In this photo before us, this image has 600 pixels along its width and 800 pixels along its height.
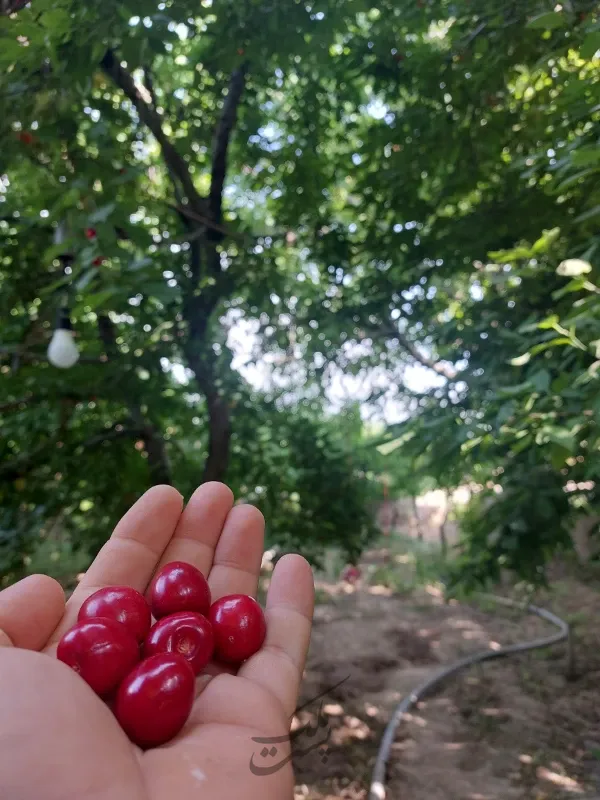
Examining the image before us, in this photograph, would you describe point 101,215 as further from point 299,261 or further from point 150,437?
point 299,261

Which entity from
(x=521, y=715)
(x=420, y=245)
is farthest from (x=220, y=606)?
(x=521, y=715)

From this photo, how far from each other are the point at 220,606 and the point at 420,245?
1517 millimetres

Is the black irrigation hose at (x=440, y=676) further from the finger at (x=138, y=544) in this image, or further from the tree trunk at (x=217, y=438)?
the finger at (x=138, y=544)

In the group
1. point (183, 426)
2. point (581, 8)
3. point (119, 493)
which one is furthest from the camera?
point (183, 426)

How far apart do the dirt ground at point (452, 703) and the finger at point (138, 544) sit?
0.54 meters

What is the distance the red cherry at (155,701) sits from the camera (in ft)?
2.28

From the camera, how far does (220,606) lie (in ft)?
3.18

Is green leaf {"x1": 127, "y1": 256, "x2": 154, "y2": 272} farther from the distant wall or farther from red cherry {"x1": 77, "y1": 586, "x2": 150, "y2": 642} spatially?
the distant wall

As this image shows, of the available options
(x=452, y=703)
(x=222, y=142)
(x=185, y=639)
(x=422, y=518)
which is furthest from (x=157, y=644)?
(x=422, y=518)

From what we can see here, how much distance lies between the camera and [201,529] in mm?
1184

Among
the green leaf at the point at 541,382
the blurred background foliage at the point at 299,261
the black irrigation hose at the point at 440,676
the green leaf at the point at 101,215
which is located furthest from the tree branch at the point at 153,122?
the black irrigation hose at the point at 440,676

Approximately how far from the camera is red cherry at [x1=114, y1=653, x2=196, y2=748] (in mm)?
695

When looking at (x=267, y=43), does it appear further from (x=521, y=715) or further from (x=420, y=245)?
(x=521, y=715)

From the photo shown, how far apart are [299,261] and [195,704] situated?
216cm
